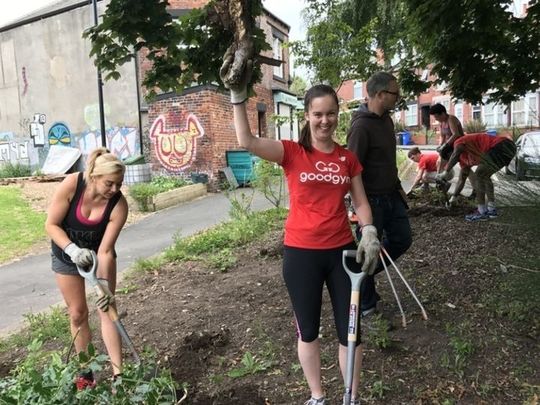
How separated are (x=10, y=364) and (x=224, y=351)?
1.77 m

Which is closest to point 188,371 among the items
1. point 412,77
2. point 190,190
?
point 412,77

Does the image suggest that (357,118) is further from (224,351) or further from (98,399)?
(98,399)

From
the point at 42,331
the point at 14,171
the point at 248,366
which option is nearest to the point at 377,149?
the point at 248,366

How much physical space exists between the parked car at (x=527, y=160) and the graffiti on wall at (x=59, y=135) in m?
18.2

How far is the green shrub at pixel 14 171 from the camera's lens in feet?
60.2

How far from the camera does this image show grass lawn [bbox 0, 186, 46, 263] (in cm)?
884

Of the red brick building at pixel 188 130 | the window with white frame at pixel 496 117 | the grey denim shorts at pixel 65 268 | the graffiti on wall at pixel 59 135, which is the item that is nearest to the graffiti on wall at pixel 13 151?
the graffiti on wall at pixel 59 135

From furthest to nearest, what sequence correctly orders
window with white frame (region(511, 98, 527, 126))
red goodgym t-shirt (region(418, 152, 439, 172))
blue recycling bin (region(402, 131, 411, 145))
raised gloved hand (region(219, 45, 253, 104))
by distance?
blue recycling bin (region(402, 131, 411, 145))
red goodgym t-shirt (region(418, 152, 439, 172))
window with white frame (region(511, 98, 527, 126))
raised gloved hand (region(219, 45, 253, 104))

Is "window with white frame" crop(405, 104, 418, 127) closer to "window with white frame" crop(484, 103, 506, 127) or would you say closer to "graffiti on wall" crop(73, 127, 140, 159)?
"window with white frame" crop(484, 103, 506, 127)

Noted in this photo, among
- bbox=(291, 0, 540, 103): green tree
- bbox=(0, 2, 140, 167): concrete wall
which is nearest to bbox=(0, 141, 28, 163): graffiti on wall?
bbox=(0, 2, 140, 167): concrete wall

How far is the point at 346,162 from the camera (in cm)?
258

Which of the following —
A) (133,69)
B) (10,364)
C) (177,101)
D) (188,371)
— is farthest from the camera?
(133,69)

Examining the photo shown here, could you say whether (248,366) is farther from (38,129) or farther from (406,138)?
(406,138)

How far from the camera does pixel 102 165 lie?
3.03 m
